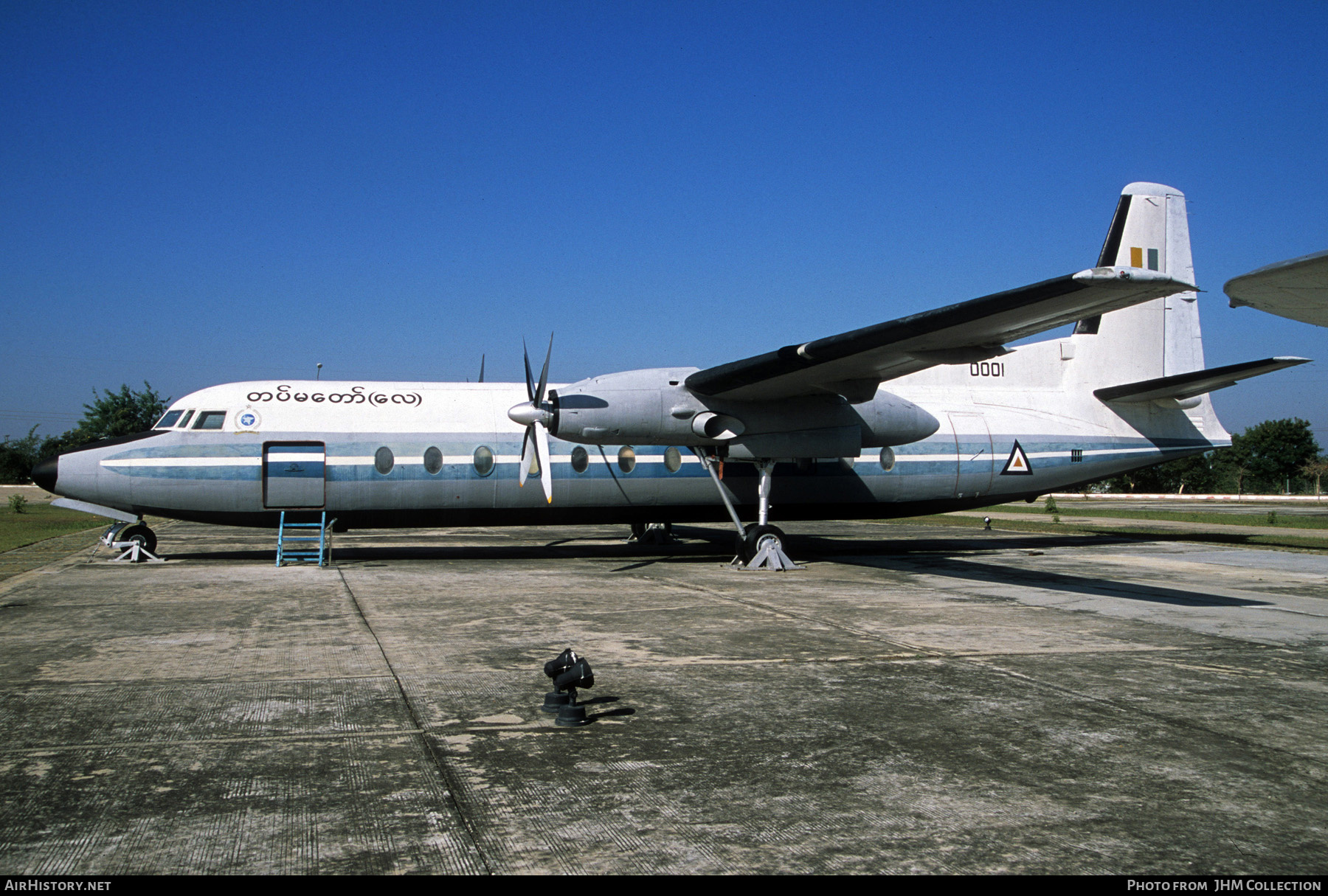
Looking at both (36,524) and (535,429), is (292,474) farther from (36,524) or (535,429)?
(36,524)

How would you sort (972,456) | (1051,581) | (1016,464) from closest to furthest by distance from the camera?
(1051,581)
(972,456)
(1016,464)

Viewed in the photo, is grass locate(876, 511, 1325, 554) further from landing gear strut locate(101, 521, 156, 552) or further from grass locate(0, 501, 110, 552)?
grass locate(0, 501, 110, 552)

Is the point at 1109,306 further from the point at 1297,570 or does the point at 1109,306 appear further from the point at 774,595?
the point at 1297,570

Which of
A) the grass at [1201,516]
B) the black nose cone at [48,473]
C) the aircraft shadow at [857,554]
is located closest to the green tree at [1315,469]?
the grass at [1201,516]

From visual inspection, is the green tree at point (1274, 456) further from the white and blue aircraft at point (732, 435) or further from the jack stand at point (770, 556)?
the jack stand at point (770, 556)

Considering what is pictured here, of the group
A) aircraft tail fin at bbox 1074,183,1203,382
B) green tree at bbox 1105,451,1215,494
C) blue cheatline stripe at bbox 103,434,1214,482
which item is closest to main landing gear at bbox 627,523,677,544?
blue cheatline stripe at bbox 103,434,1214,482

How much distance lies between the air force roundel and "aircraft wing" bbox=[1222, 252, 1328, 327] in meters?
10.7

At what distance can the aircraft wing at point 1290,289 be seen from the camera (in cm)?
671

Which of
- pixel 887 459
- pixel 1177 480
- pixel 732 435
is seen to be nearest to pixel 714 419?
pixel 732 435

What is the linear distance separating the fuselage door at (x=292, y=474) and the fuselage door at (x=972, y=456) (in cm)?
1219

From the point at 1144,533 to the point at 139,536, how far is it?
24.2 meters

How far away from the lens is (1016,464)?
18.5 m

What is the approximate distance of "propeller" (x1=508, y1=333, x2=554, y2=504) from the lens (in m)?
15.1
